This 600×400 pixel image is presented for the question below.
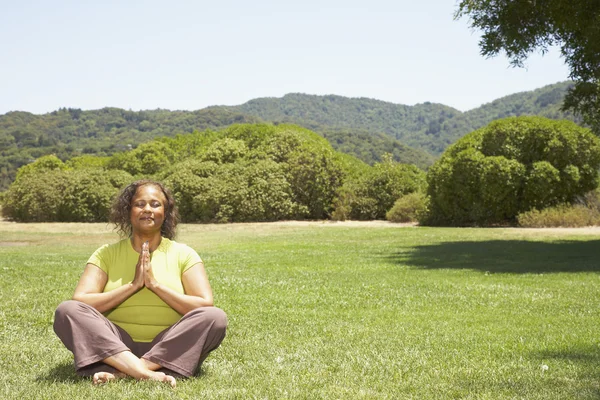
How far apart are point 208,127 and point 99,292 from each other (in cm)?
10930

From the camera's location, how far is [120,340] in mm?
5953

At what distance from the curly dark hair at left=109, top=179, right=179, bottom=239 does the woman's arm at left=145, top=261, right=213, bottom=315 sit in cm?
56

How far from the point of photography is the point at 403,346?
7266 millimetres

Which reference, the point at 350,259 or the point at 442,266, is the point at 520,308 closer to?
the point at 442,266

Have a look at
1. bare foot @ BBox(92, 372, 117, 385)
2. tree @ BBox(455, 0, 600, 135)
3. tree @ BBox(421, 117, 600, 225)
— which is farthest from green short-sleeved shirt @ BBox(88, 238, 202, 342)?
tree @ BBox(421, 117, 600, 225)

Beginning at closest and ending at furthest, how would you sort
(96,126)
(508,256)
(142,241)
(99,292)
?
(99,292)
(142,241)
(508,256)
(96,126)

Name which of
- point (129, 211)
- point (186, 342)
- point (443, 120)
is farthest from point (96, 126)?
point (186, 342)

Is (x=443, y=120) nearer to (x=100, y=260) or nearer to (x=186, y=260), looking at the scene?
(x=186, y=260)

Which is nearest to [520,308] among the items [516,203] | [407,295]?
[407,295]

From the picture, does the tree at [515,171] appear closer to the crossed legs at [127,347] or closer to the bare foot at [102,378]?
the crossed legs at [127,347]

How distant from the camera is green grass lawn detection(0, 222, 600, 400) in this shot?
18.4ft

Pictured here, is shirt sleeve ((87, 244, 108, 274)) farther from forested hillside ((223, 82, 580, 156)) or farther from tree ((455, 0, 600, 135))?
forested hillside ((223, 82, 580, 156))

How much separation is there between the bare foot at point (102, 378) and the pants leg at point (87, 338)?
12cm

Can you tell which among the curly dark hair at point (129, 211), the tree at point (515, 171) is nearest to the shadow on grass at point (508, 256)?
the tree at point (515, 171)
